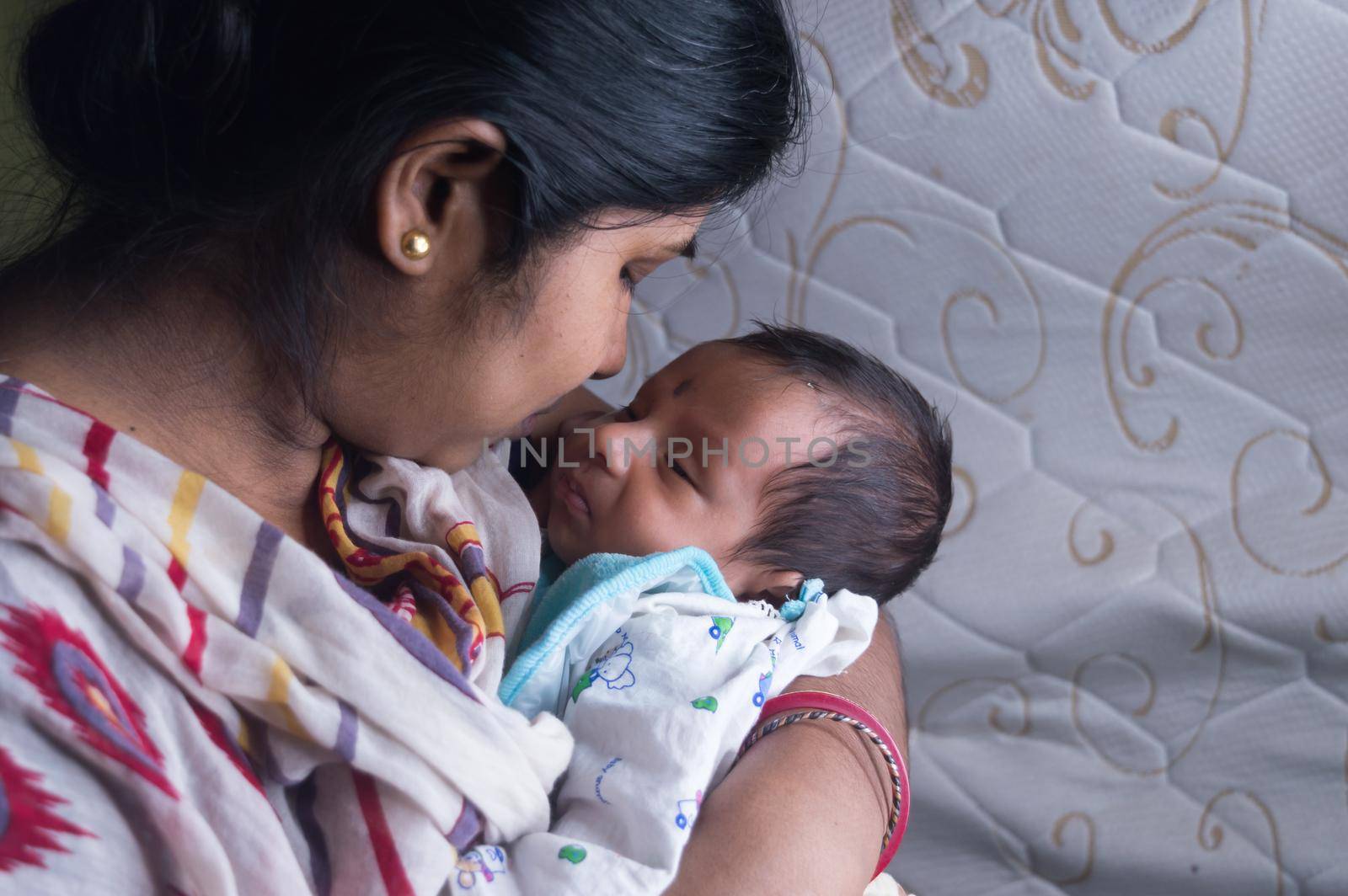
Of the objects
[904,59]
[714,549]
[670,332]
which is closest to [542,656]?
[714,549]

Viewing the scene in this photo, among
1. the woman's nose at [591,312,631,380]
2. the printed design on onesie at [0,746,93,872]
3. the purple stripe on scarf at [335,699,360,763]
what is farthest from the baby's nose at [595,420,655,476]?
the printed design on onesie at [0,746,93,872]

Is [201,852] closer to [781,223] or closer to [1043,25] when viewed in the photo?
[781,223]

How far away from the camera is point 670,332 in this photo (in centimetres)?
160

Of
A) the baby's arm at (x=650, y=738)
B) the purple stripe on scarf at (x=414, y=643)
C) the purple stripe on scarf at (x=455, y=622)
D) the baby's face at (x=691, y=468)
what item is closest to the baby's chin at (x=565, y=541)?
the baby's face at (x=691, y=468)

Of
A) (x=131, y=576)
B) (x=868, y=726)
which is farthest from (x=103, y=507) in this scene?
(x=868, y=726)

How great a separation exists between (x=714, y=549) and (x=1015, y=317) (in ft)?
1.90

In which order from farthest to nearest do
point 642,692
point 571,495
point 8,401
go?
point 571,495
point 642,692
point 8,401

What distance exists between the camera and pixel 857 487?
1.11 meters

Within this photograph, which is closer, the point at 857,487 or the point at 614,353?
the point at 614,353

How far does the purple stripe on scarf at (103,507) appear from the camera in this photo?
0.62m

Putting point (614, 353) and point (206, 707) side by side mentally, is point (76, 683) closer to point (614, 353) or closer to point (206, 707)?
point (206, 707)

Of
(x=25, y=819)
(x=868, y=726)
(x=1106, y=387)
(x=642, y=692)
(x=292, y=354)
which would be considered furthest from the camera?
(x=1106, y=387)

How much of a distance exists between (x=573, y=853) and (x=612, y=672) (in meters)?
0.18

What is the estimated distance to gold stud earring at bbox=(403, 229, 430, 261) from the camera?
0.70 metres
